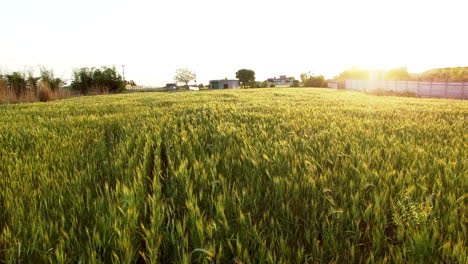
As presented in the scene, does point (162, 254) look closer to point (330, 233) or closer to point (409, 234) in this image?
point (330, 233)

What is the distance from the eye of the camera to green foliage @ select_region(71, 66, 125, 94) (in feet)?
119

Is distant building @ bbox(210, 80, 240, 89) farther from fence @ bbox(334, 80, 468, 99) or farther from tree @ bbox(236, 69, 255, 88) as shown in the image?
fence @ bbox(334, 80, 468, 99)

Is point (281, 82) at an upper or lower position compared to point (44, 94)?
upper

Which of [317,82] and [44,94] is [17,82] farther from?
[317,82]

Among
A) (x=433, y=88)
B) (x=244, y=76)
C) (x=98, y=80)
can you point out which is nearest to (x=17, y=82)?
(x=98, y=80)

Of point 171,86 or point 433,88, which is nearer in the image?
point 433,88

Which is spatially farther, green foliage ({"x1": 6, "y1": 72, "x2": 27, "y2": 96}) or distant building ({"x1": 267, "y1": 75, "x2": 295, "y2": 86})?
distant building ({"x1": 267, "y1": 75, "x2": 295, "y2": 86})

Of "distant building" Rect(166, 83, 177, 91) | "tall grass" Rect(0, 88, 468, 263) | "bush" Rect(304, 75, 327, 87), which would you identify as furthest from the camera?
"distant building" Rect(166, 83, 177, 91)

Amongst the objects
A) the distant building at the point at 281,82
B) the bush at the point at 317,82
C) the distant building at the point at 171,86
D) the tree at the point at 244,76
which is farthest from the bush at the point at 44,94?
the tree at the point at 244,76

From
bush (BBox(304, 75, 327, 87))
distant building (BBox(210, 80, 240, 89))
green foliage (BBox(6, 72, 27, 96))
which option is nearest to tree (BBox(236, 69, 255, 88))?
distant building (BBox(210, 80, 240, 89))

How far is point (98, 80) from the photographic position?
3881 centimetres

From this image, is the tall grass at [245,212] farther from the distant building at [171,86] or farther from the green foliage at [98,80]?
the distant building at [171,86]

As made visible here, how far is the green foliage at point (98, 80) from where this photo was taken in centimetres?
3634

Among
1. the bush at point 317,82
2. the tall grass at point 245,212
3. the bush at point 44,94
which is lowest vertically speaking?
the tall grass at point 245,212
